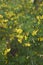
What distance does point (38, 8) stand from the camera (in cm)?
772

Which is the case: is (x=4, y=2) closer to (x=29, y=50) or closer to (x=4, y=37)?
(x=4, y=37)

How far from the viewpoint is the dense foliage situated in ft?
15.8

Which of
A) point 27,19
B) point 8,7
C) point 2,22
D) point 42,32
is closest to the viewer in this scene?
point 42,32

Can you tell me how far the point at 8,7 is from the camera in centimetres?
739

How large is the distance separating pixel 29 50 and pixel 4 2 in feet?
11.1

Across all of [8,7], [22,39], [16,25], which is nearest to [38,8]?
[8,7]

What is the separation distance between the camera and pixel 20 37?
17.6ft

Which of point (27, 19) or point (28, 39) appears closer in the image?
point (28, 39)

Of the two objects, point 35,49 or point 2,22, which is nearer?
point 35,49

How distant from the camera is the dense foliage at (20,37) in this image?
4828mm

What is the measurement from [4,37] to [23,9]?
2.43 m

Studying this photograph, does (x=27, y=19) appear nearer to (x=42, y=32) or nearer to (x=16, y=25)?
(x=16, y=25)

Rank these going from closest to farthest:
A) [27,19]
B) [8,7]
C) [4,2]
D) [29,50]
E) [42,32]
A: [29,50]
[42,32]
[27,19]
[8,7]
[4,2]

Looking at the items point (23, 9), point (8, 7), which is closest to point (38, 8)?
point (23, 9)
